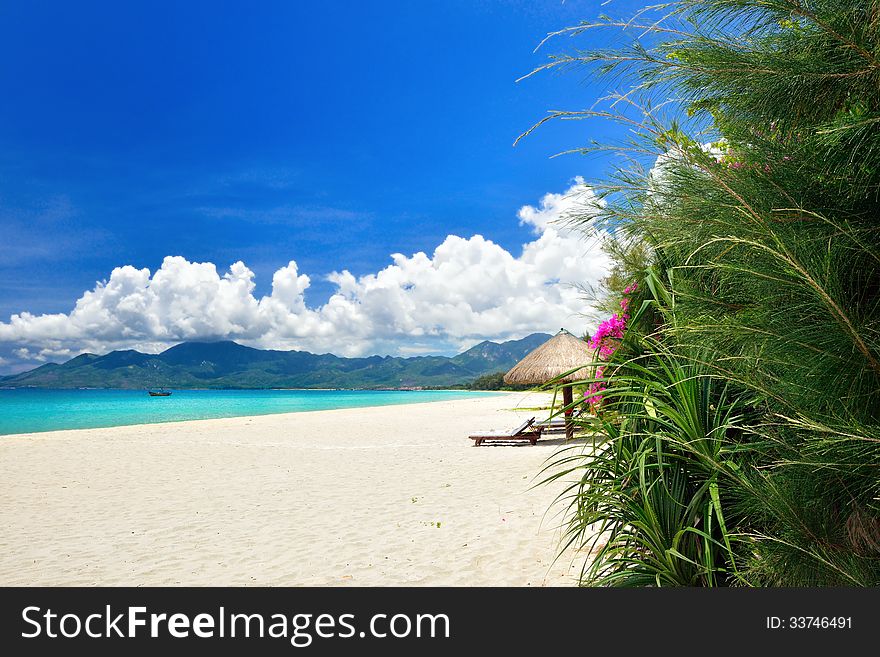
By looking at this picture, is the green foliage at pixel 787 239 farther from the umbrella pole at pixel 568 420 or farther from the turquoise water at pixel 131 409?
the turquoise water at pixel 131 409

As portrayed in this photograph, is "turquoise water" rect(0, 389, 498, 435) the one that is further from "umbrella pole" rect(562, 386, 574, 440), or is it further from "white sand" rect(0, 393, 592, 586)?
"umbrella pole" rect(562, 386, 574, 440)

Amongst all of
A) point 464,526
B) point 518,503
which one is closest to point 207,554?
point 464,526

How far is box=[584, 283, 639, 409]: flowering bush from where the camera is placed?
366 centimetres

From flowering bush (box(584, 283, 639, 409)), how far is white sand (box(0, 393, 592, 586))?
5.79ft

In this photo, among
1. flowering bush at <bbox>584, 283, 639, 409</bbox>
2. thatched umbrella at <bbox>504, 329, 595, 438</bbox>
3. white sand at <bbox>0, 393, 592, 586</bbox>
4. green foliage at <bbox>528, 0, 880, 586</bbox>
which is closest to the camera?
green foliage at <bbox>528, 0, 880, 586</bbox>

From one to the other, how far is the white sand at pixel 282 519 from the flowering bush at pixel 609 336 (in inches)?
69.5

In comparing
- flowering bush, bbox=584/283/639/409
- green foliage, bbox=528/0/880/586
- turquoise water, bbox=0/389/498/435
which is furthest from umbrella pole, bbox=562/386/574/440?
turquoise water, bbox=0/389/498/435

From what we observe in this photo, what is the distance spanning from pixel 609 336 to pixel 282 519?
5.49 metres

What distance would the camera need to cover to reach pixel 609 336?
3.85m

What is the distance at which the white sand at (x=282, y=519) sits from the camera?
17.1ft

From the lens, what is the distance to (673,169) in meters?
2.46
